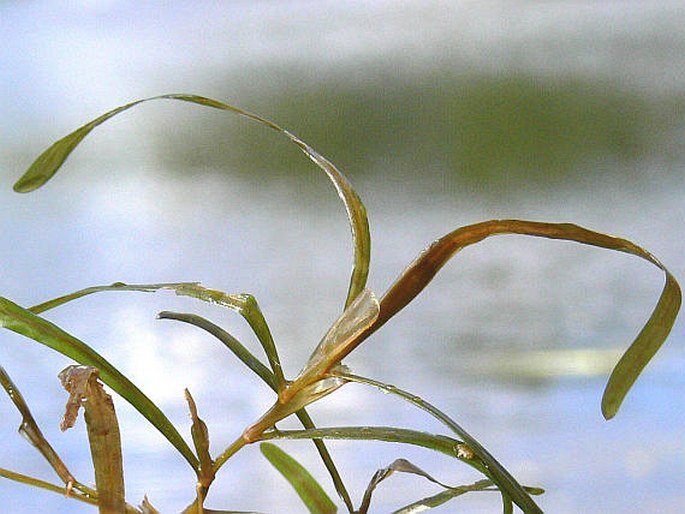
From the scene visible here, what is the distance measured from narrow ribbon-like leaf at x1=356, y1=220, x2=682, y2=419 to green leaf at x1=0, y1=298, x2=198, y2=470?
4.0 inches

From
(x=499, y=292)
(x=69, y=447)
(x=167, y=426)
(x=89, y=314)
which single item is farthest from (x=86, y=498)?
(x=499, y=292)

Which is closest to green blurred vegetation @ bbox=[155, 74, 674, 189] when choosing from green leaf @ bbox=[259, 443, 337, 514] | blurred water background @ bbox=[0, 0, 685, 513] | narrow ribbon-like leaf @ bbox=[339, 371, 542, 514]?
blurred water background @ bbox=[0, 0, 685, 513]

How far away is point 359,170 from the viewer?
1101mm

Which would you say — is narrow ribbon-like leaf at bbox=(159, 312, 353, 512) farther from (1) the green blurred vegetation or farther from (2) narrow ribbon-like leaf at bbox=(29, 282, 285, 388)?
(1) the green blurred vegetation

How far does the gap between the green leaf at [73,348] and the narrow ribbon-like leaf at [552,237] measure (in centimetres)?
10

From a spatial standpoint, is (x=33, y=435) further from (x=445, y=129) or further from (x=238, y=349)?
(x=445, y=129)

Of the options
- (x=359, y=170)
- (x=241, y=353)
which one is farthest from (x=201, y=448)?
(x=359, y=170)

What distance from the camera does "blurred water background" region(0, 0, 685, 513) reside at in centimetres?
100

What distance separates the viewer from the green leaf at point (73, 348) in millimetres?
334

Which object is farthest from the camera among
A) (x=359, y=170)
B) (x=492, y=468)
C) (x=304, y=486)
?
(x=359, y=170)

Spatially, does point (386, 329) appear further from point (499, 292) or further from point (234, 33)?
point (234, 33)

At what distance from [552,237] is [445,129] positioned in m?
0.79

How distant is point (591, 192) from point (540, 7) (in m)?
0.27

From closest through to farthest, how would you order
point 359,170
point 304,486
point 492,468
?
1. point 492,468
2. point 304,486
3. point 359,170
